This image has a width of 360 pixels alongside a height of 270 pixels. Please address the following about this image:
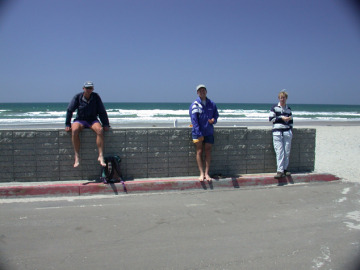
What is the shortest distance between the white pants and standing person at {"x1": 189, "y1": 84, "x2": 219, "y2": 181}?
143 centimetres

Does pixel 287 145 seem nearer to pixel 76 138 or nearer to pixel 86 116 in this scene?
pixel 86 116

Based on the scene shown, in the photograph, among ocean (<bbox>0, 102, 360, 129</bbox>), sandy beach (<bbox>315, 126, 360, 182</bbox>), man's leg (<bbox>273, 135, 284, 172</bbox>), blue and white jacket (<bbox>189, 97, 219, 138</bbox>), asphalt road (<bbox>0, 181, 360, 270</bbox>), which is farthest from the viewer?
ocean (<bbox>0, 102, 360, 129</bbox>)

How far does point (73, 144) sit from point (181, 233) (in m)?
2.94

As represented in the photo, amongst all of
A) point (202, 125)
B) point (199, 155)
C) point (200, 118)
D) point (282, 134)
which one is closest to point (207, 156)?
point (199, 155)

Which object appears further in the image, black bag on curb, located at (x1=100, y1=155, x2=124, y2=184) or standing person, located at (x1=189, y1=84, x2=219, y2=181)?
standing person, located at (x1=189, y1=84, x2=219, y2=181)

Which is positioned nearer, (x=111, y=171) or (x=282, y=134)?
(x=111, y=171)

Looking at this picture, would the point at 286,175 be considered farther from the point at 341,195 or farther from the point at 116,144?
the point at 116,144

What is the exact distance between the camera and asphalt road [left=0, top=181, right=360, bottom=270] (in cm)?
325

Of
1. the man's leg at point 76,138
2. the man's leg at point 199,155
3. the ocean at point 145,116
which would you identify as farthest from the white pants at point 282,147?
the man's leg at point 76,138

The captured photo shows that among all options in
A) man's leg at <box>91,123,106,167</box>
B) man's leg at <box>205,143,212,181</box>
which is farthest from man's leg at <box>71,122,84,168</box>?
man's leg at <box>205,143,212,181</box>

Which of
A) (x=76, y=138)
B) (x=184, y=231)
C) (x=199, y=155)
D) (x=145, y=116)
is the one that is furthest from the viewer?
(x=145, y=116)

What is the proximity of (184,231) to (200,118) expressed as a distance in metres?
2.62

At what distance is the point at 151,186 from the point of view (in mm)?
5883

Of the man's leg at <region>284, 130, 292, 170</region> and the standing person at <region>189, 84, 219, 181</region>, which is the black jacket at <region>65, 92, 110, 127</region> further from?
the man's leg at <region>284, 130, 292, 170</region>
